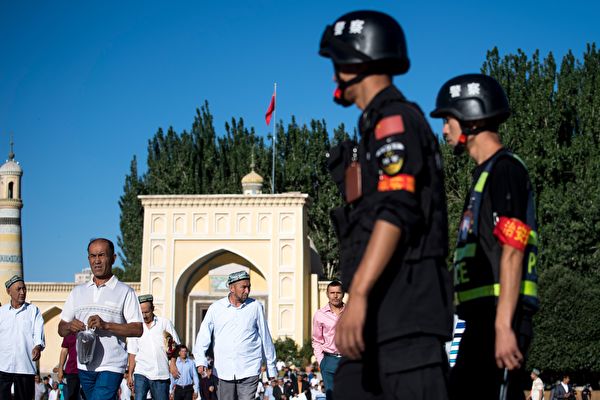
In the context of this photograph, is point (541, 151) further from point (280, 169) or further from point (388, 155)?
point (388, 155)

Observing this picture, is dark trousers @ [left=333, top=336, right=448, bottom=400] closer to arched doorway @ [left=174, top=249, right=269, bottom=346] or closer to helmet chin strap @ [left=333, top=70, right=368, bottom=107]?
helmet chin strap @ [left=333, top=70, right=368, bottom=107]

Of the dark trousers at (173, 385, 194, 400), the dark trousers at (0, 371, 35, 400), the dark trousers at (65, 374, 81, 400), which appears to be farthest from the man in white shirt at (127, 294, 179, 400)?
the dark trousers at (173, 385, 194, 400)

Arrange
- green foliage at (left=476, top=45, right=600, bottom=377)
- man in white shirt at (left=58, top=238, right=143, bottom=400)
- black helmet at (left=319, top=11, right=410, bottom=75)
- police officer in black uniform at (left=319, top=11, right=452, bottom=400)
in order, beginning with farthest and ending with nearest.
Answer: green foliage at (left=476, top=45, right=600, bottom=377)
man in white shirt at (left=58, top=238, right=143, bottom=400)
black helmet at (left=319, top=11, right=410, bottom=75)
police officer in black uniform at (left=319, top=11, right=452, bottom=400)

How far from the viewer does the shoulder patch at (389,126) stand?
11.8 feet

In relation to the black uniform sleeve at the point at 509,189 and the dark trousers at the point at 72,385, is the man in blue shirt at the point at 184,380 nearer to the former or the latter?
the dark trousers at the point at 72,385

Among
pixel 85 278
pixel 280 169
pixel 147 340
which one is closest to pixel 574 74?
pixel 280 169

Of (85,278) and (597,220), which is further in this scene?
(85,278)

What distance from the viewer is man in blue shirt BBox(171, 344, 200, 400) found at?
1596 cm

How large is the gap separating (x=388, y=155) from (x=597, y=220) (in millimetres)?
37724

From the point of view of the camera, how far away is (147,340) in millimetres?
12219

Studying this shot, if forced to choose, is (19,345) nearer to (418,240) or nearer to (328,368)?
(328,368)

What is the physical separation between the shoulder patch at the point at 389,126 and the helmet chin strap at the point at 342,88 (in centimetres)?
28

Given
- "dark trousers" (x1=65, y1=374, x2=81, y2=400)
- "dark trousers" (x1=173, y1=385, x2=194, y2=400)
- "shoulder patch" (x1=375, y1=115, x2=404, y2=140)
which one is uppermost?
"shoulder patch" (x1=375, y1=115, x2=404, y2=140)

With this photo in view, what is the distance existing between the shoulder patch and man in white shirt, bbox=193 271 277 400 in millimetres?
7227
